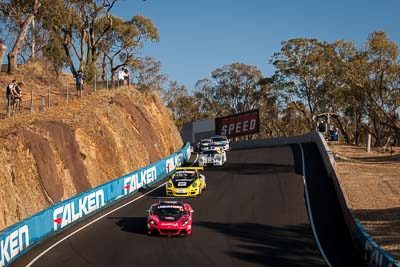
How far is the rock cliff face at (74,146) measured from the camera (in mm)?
26516

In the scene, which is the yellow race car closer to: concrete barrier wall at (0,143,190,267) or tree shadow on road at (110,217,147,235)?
concrete barrier wall at (0,143,190,267)

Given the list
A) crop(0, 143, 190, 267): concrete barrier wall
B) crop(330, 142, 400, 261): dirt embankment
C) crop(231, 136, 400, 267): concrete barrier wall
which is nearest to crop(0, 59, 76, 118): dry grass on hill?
crop(0, 143, 190, 267): concrete barrier wall

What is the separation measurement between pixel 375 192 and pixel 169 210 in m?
15.0

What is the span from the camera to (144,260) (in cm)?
1872

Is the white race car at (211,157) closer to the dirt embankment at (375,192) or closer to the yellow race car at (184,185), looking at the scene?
the dirt embankment at (375,192)

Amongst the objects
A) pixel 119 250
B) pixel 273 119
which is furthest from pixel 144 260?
pixel 273 119

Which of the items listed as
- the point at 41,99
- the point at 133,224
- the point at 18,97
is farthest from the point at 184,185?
the point at 41,99

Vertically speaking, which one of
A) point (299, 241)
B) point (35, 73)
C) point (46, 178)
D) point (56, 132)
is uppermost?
point (35, 73)

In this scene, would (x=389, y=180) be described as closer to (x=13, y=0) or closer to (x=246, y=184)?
(x=246, y=184)

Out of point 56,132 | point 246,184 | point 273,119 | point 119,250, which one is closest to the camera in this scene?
point 119,250

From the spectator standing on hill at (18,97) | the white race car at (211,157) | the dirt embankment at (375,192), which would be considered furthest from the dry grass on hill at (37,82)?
the dirt embankment at (375,192)

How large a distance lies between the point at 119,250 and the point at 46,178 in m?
10.4

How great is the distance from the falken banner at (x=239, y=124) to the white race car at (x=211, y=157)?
28.7m

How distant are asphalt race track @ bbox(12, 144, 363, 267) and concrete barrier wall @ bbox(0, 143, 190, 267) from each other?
46cm
